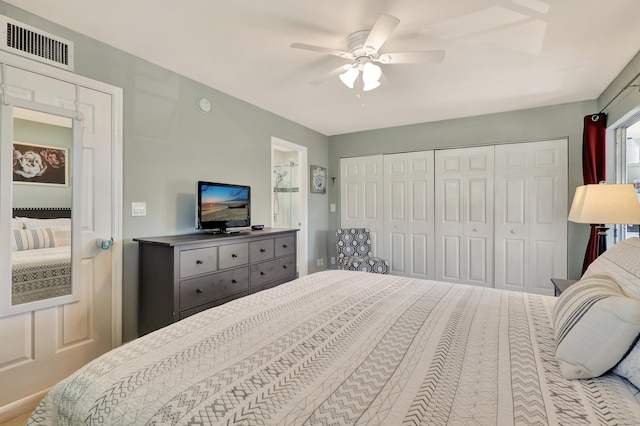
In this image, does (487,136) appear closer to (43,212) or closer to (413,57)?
(413,57)

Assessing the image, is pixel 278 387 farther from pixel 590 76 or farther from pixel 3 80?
pixel 590 76

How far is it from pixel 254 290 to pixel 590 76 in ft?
12.0

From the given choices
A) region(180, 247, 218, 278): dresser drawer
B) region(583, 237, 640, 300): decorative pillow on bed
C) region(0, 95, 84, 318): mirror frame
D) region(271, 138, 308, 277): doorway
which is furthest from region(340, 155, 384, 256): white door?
region(0, 95, 84, 318): mirror frame

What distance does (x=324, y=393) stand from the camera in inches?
33.0

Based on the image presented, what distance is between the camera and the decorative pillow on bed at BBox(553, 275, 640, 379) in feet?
2.92

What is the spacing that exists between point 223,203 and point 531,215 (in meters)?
3.61

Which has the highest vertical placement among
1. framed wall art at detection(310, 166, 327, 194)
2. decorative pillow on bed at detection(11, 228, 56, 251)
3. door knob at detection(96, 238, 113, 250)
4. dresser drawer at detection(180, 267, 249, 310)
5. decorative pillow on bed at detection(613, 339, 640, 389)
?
framed wall art at detection(310, 166, 327, 194)

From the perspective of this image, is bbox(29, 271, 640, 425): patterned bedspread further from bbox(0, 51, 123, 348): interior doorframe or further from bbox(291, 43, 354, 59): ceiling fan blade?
bbox(291, 43, 354, 59): ceiling fan blade

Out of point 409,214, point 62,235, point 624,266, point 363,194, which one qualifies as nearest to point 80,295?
point 62,235

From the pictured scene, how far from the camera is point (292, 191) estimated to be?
4.81m

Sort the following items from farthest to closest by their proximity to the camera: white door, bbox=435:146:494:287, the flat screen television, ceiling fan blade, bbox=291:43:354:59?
white door, bbox=435:146:494:287 < the flat screen television < ceiling fan blade, bbox=291:43:354:59

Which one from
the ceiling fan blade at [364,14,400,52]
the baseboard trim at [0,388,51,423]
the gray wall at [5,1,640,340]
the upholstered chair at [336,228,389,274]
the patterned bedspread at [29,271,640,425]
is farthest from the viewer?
the upholstered chair at [336,228,389,274]

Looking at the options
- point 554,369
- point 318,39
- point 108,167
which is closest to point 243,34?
point 318,39

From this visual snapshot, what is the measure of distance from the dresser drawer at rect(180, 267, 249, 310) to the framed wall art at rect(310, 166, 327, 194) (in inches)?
87.6
